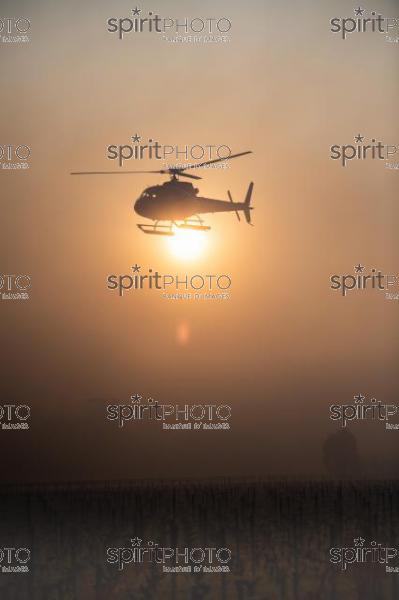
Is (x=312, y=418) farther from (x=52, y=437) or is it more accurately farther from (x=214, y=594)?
(x=52, y=437)

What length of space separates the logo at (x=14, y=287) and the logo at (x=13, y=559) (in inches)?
45.0

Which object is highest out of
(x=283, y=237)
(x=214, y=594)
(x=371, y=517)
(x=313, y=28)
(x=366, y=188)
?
(x=313, y=28)

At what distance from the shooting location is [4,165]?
3498mm

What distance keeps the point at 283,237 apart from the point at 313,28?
3.22 ft

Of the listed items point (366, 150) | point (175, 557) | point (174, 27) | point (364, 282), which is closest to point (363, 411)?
point (364, 282)

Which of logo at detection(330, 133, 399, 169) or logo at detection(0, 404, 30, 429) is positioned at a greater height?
logo at detection(330, 133, 399, 169)

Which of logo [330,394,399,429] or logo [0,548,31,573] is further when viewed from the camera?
logo [330,394,399,429]

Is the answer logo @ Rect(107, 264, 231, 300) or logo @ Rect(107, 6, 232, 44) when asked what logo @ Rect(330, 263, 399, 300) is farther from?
logo @ Rect(107, 6, 232, 44)

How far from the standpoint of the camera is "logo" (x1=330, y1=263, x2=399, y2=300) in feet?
11.6

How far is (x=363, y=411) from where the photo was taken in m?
3.50

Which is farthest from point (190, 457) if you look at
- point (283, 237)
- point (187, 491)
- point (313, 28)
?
point (313, 28)

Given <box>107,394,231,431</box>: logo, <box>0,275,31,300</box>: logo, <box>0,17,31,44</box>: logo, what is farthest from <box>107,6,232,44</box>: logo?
<box>107,394,231,431</box>: logo

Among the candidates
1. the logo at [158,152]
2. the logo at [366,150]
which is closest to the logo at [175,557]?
the logo at [158,152]

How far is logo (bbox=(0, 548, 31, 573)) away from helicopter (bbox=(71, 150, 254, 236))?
1558 millimetres
